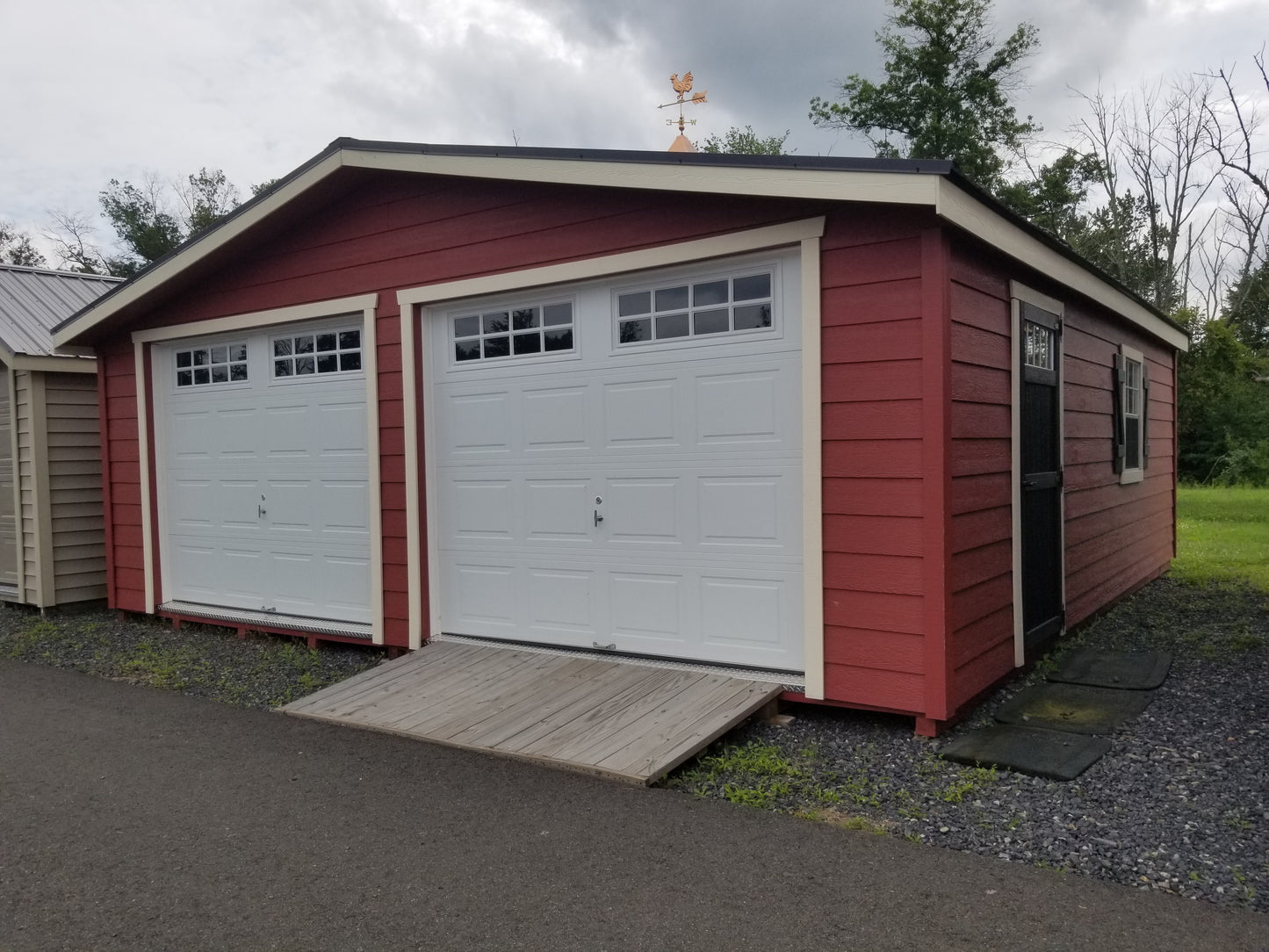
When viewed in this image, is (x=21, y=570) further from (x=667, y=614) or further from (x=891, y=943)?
(x=891, y=943)

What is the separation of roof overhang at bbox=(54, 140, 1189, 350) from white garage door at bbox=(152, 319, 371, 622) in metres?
0.77

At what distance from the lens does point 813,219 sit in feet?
14.8

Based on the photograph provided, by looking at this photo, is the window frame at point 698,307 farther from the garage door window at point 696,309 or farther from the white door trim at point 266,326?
the white door trim at point 266,326

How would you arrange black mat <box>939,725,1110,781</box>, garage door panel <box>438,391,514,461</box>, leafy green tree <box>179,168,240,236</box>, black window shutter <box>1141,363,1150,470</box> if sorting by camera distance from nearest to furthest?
black mat <box>939,725,1110,781</box> < garage door panel <box>438,391,514,461</box> < black window shutter <box>1141,363,1150,470</box> < leafy green tree <box>179,168,240,236</box>

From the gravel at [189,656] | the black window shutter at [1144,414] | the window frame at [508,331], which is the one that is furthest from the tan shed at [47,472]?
the black window shutter at [1144,414]

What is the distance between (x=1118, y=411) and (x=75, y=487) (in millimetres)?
9011

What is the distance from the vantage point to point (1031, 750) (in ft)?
13.5

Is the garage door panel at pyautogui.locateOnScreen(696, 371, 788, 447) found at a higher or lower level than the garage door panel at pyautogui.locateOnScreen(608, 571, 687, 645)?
higher

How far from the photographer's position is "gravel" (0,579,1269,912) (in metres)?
3.14

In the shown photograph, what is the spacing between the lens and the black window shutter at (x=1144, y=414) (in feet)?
28.1

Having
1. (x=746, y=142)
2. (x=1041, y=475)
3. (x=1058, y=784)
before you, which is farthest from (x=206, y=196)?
(x=1058, y=784)

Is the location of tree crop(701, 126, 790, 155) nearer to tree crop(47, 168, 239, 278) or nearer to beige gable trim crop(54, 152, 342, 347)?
tree crop(47, 168, 239, 278)

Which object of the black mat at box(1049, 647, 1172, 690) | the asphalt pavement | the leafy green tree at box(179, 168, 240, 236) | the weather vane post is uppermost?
the leafy green tree at box(179, 168, 240, 236)

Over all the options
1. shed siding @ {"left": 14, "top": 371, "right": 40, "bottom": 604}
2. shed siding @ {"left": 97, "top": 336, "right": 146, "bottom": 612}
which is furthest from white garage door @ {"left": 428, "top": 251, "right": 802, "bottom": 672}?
shed siding @ {"left": 14, "top": 371, "right": 40, "bottom": 604}
